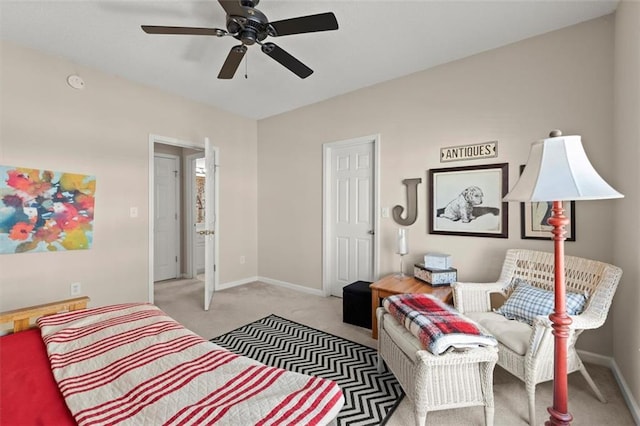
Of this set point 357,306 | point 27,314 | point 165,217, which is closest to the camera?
point 27,314

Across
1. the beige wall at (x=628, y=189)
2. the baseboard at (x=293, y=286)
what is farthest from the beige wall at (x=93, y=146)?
the beige wall at (x=628, y=189)

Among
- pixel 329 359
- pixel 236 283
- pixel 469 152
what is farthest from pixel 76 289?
pixel 469 152

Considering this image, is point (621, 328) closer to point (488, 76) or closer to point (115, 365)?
point (488, 76)

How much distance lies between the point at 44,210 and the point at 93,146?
799mm

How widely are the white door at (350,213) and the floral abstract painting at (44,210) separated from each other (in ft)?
8.99

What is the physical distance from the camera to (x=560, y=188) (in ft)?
3.76

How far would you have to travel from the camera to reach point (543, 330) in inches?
63.5

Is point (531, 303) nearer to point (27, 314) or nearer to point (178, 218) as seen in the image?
point (27, 314)

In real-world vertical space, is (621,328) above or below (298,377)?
below

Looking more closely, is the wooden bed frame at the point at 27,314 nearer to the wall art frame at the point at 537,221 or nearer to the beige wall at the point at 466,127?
the beige wall at the point at 466,127

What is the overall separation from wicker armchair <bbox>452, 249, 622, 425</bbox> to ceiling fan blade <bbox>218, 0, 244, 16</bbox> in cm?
239

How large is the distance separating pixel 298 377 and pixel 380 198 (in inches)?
103

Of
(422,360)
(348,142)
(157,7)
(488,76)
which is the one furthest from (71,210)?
(488,76)

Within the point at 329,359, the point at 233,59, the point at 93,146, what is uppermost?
the point at 233,59
